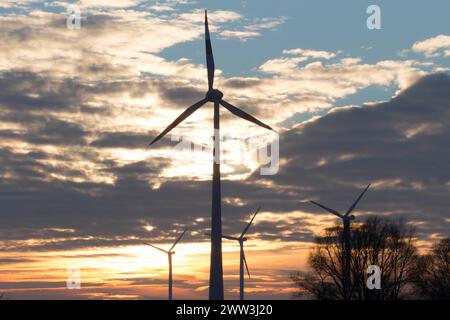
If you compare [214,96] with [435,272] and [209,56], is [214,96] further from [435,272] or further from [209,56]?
[435,272]

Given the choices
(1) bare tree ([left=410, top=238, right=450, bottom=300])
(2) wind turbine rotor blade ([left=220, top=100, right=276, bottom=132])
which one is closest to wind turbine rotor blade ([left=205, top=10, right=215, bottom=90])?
(2) wind turbine rotor blade ([left=220, top=100, right=276, bottom=132])

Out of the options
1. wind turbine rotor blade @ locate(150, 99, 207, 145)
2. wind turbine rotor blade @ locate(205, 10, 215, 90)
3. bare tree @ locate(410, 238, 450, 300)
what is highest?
wind turbine rotor blade @ locate(205, 10, 215, 90)

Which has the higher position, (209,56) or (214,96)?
(209,56)

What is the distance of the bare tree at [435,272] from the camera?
130875 mm

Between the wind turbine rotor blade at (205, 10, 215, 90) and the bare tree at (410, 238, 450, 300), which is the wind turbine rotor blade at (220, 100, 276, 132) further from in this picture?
the bare tree at (410, 238, 450, 300)

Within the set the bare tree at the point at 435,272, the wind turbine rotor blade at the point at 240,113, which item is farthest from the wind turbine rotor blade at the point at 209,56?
the bare tree at the point at 435,272

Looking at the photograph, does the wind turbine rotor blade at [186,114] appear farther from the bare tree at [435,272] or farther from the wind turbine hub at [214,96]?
the bare tree at [435,272]

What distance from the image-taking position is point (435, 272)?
142500 millimetres

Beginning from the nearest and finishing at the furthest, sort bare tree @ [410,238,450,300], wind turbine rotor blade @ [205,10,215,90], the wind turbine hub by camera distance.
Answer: the wind turbine hub < wind turbine rotor blade @ [205,10,215,90] < bare tree @ [410,238,450,300]

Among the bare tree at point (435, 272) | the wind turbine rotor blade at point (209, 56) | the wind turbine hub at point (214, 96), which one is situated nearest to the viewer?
the wind turbine hub at point (214, 96)

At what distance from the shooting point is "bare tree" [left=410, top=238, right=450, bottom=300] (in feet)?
429

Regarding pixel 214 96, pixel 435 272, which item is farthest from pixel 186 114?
→ pixel 435 272

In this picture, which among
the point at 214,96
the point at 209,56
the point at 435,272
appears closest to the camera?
the point at 214,96
